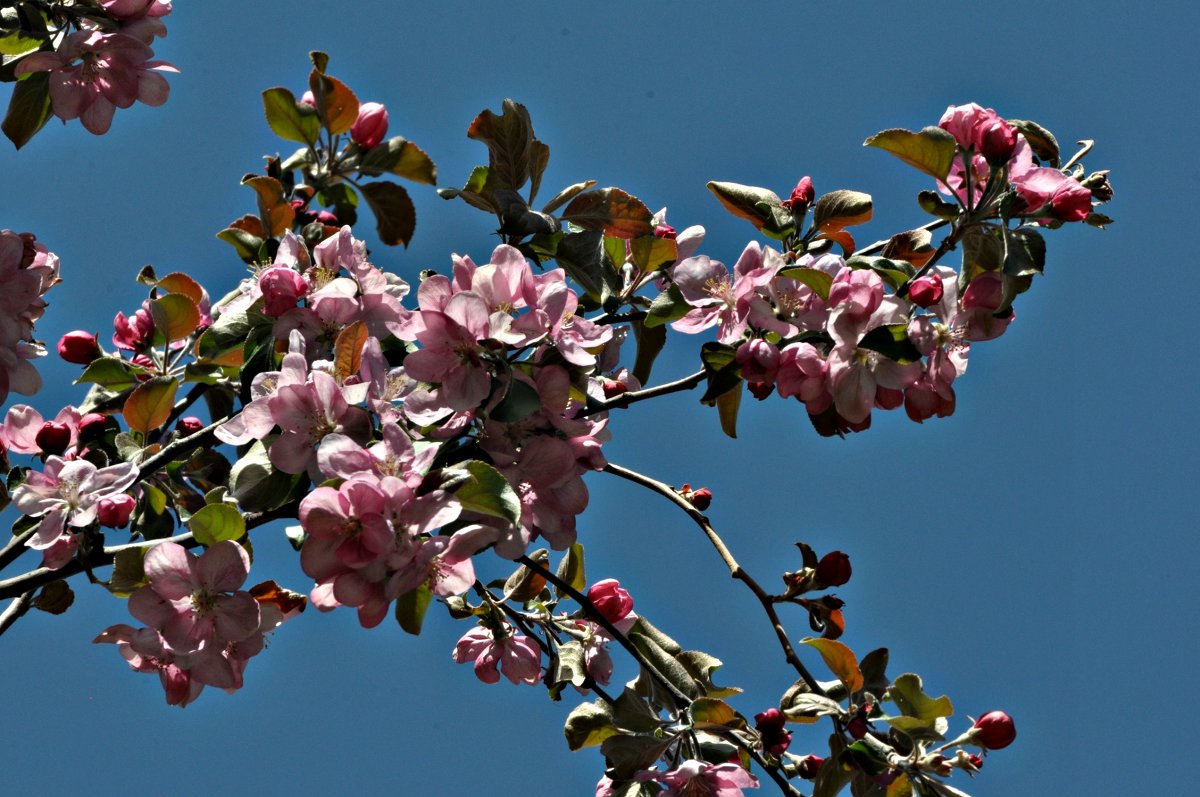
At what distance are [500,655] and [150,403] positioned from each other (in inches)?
32.6

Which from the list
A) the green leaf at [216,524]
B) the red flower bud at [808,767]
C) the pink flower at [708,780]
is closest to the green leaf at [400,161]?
the green leaf at [216,524]

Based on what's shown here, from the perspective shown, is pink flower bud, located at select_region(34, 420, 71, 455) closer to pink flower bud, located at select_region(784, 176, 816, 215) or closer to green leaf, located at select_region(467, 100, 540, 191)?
green leaf, located at select_region(467, 100, 540, 191)

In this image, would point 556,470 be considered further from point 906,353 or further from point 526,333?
point 906,353

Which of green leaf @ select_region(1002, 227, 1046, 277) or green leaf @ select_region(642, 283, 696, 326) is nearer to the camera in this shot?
green leaf @ select_region(1002, 227, 1046, 277)

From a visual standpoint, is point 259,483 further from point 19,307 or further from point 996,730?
point 996,730

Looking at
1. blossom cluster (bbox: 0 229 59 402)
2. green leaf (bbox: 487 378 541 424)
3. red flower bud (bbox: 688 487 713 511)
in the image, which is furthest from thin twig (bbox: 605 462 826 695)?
blossom cluster (bbox: 0 229 59 402)

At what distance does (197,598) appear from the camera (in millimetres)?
1624

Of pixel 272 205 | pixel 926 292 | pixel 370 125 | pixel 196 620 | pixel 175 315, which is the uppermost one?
pixel 370 125

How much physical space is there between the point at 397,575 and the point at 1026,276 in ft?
2.96

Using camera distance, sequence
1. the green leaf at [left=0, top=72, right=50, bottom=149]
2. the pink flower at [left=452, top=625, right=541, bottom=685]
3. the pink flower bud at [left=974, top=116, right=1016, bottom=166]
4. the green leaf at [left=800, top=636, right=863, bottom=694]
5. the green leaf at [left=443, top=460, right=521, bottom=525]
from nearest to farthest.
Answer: the green leaf at [left=443, top=460, right=521, bottom=525] → the pink flower bud at [left=974, top=116, right=1016, bottom=166] → the green leaf at [left=800, top=636, right=863, bottom=694] → the green leaf at [left=0, top=72, right=50, bottom=149] → the pink flower at [left=452, top=625, right=541, bottom=685]

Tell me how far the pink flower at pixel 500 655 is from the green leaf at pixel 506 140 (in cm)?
87

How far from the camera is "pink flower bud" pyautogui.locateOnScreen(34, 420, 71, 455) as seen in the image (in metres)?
1.87

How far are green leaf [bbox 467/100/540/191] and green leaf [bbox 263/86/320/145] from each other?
25cm

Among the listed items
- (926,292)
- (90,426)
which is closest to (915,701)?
(926,292)
